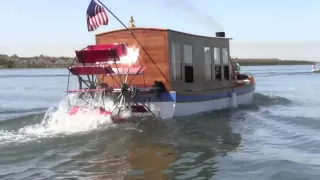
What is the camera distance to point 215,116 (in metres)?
15.1

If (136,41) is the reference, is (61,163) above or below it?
below

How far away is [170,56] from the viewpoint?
526 inches

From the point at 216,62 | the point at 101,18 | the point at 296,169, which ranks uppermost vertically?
the point at 101,18

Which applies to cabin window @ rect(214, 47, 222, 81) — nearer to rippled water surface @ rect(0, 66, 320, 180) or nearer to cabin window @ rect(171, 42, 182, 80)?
rippled water surface @ rect(0, 66, 320, 180)

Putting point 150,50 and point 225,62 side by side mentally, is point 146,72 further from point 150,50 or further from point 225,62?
point 225,62

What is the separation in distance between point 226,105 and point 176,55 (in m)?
4.02

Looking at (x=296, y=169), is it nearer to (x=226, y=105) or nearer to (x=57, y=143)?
(x=57, y=143)

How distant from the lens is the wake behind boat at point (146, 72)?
12.2 meters

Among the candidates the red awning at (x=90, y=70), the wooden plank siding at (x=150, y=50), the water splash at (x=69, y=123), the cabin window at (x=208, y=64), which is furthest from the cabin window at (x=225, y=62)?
the red awning at (x=90, y=70)

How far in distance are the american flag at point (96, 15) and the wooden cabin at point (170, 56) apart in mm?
1349

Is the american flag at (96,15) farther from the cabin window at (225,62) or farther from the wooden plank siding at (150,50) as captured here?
the cabin window at (225,62)

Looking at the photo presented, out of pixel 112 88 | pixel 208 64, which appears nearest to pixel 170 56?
pixel 112 88

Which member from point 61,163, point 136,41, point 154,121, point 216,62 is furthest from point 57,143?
point 216,62

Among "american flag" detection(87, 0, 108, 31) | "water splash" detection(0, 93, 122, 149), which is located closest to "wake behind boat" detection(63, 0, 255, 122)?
"american flag" detection(87, 0, 108, 31)
